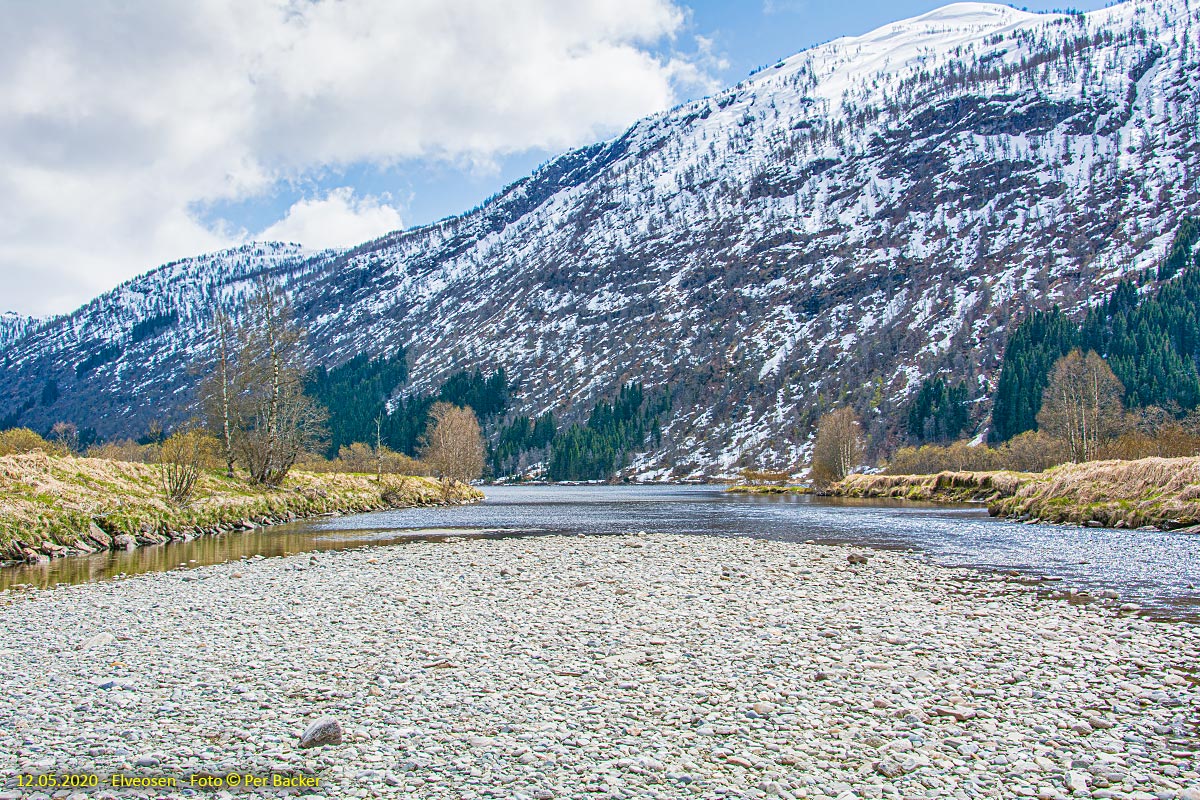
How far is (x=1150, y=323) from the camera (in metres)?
148

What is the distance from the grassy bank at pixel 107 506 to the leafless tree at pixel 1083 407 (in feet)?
250

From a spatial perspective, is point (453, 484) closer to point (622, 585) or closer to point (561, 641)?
point (622, 585)

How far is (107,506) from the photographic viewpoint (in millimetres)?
30078

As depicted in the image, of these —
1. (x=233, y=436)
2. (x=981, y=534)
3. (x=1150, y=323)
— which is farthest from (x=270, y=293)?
(x=1150, y=323)

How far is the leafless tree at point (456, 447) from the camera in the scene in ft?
306

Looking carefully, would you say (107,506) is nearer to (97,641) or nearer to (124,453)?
(97,641)

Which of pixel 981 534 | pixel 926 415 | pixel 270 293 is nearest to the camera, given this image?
pixel 981 534

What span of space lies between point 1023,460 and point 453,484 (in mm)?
77273

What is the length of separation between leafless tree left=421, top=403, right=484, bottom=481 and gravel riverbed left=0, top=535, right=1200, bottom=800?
7610 cm

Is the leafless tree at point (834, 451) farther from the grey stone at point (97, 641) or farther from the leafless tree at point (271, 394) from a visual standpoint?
the grey stone at point (97, 641)

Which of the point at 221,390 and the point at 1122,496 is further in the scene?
the point at 221,390

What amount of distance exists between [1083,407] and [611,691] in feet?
273

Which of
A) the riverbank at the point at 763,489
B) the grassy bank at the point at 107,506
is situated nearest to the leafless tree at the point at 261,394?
the grassy bank at the point at 107,506

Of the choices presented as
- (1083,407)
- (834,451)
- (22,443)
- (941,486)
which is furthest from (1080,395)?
(22,443)
